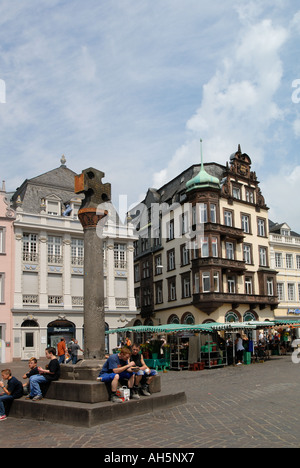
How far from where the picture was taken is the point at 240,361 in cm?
2880

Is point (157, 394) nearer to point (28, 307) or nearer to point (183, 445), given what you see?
point (183, 445)

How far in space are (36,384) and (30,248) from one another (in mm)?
28425

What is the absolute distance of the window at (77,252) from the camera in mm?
40750

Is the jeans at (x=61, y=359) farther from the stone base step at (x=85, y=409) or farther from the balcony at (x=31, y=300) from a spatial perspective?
the balcony at (x=31, y=300)

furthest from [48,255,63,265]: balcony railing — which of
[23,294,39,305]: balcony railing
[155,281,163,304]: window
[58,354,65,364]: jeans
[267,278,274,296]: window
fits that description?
[267,278,274,296]: window

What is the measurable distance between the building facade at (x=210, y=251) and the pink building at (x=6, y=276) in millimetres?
15093

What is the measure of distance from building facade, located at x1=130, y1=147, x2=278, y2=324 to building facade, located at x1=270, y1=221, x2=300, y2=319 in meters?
2.35

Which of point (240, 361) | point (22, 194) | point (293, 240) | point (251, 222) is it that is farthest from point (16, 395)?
point (293, 240)

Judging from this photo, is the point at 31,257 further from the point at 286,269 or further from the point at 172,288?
the point at 286,269

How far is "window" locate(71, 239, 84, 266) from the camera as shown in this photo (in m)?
40.8

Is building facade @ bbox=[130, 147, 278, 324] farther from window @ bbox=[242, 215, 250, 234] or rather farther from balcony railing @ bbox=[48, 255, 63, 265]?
balcony railing @ bbox=[48, 255, 63, 265]

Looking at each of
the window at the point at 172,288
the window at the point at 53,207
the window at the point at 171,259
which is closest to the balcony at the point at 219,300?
the window at the point at 172,288

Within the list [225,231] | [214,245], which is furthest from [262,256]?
[214,245]
